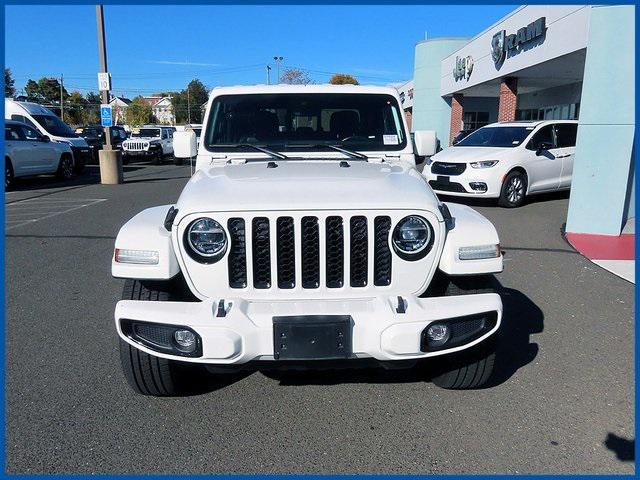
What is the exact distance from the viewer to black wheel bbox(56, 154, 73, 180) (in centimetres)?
1628

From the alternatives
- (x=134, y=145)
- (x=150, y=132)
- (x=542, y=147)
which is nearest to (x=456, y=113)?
(x=150, y=132)

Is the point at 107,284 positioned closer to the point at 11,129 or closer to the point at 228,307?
the point at 228,307

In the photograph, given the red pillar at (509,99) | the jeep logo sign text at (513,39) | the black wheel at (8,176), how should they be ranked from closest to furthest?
the black wheel at (8,176)
the jeep logo sign text at (513,39)
the red pillar at (509,99)

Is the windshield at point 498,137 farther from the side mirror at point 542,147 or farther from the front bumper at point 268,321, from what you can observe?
the front bumper at point 268,321

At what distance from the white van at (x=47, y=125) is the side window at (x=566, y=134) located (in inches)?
578

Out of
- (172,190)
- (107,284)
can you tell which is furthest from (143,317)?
(172,190)

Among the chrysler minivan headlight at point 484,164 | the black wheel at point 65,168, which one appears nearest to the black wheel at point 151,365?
the chrysler minivan headlight at point 484,164

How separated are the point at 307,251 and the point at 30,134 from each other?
14922 mm

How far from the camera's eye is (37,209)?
35.0ft

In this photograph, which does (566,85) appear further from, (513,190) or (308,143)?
(308,143)

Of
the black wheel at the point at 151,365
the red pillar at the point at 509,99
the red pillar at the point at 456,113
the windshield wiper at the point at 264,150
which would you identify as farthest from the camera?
the red pillar at the point at 456,113

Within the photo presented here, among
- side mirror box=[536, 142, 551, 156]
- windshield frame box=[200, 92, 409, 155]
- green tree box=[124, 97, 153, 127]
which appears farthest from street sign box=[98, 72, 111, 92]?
green tree box=[124, 97, 153, 127]

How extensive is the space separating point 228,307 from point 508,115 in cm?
1989

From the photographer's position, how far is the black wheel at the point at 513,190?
10.6 m
